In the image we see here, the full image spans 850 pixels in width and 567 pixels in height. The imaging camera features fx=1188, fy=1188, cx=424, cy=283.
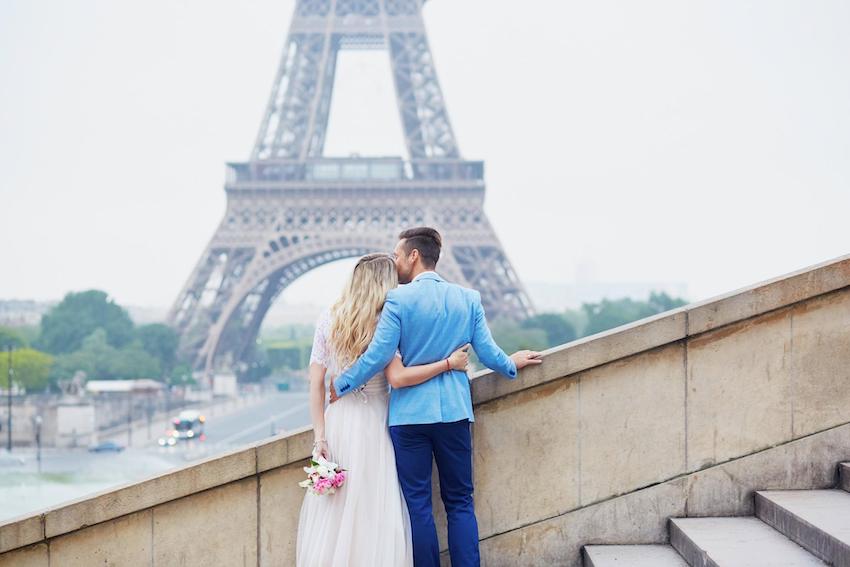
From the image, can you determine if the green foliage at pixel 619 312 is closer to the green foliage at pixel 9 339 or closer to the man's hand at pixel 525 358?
the green foliage at pixel 9 339

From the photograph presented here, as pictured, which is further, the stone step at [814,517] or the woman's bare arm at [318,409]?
the woman's bare arm at [318,409]

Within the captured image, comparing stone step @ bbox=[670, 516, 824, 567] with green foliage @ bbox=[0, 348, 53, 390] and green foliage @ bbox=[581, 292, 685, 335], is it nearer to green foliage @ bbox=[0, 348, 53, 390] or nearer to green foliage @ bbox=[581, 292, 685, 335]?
green foliage @ bbox=[0, 348, 53, 390]

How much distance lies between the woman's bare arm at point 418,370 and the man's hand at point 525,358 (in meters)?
0.54

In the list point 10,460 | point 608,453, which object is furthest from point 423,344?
point 10,460

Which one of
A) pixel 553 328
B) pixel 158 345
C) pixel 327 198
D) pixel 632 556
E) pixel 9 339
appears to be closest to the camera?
pixel 632 556

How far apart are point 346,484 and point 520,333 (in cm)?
5292

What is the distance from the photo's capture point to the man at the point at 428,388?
16.5 ft

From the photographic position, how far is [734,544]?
5.16 meters

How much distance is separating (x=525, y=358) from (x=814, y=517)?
145 centimetres

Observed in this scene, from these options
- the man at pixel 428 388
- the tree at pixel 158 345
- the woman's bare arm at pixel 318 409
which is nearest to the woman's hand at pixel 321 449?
the woman's bare arm at pixel 318 409

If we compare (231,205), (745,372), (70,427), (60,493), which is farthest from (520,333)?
(745,372)

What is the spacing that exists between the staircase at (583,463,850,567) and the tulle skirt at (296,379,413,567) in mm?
963

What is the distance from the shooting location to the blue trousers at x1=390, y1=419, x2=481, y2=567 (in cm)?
509

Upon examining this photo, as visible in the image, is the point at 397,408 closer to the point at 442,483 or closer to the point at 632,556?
the point at 442,483
